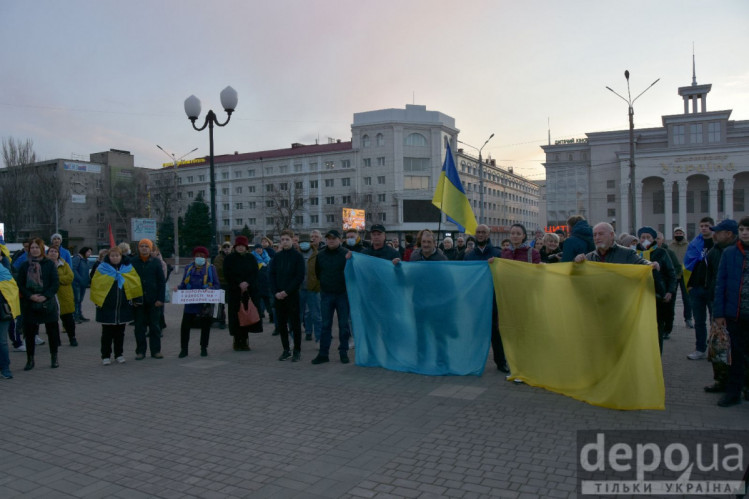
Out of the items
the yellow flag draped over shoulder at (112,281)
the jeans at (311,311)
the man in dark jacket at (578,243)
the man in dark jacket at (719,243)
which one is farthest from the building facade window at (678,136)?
the yellow flag draped over shoulder at (112,281)

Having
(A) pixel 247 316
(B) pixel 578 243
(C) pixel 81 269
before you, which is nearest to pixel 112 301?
(A) pixel 247 316

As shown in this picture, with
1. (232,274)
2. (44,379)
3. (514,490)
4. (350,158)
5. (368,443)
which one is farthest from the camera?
(350,158)

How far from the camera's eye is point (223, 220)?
330 ft

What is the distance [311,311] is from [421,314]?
3.54 m

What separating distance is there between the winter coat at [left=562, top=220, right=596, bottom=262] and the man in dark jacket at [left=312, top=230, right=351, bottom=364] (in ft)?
11.1

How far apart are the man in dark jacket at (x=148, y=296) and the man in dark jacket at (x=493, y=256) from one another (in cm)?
538

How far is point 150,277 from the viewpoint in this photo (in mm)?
9727

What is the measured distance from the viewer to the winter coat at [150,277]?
9672 millimetres

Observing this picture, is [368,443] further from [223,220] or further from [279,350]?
[223,220]

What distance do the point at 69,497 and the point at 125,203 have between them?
86354 mm

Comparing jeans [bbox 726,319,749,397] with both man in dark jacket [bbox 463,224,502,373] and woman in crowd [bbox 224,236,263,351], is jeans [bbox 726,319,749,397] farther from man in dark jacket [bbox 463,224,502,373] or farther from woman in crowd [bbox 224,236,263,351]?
woman in crowd [bbox 224,236,263,351]

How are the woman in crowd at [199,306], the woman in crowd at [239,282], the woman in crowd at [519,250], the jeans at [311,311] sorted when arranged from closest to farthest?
the woman in crowd at [519,250] → the woman in crowd at [199,306] → the woman in crowd at [239,282] → the jeans at [311,311]

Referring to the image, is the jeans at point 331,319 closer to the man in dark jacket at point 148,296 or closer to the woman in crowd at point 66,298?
the man in dark jacket at point 148,296

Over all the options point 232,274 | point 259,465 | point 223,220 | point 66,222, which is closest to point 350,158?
point 223,220
